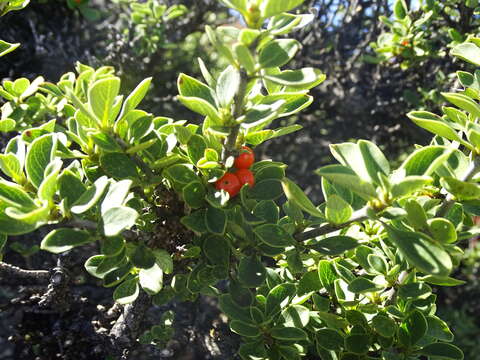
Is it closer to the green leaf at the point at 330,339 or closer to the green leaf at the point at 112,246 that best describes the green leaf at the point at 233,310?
the green leaf at the point at 330,339

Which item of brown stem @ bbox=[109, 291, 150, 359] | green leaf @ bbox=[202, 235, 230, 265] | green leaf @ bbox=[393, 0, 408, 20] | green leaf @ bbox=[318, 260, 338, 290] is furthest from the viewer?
green leaf @ bbox=[393, 0, 408, 20]

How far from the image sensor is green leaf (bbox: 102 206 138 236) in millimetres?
802

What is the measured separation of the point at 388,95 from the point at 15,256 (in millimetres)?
2352

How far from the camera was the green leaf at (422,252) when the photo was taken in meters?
0.77

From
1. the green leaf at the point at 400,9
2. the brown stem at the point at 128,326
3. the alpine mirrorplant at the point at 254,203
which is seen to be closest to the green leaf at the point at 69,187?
the alpine mirrorplant at the point at 254,203

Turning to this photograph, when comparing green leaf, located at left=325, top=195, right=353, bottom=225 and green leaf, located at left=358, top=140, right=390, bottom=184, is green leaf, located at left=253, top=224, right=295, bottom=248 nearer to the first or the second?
green leaf, located at left=325, top=195, right=353, bottom=225

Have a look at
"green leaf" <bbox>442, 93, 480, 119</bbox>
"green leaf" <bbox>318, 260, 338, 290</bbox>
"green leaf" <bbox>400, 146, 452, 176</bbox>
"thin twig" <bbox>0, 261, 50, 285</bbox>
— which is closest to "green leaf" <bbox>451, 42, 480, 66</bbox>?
"green leaf" <bbox>442, 93, 480, 119</bbox>

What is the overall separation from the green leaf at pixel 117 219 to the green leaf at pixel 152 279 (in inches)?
7.1

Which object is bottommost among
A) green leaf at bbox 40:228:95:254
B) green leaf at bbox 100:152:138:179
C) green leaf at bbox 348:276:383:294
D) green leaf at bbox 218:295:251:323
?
green leaf at bbox 218:295:251:323

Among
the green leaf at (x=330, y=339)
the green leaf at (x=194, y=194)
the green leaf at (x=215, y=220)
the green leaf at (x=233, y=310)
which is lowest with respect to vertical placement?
the green leaf at (x=330, y=339)

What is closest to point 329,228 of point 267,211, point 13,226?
point 267,211

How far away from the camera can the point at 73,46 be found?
283 centimetres

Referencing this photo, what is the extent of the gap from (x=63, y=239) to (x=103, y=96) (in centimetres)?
29

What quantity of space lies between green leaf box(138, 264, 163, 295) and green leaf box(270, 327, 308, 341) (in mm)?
331
